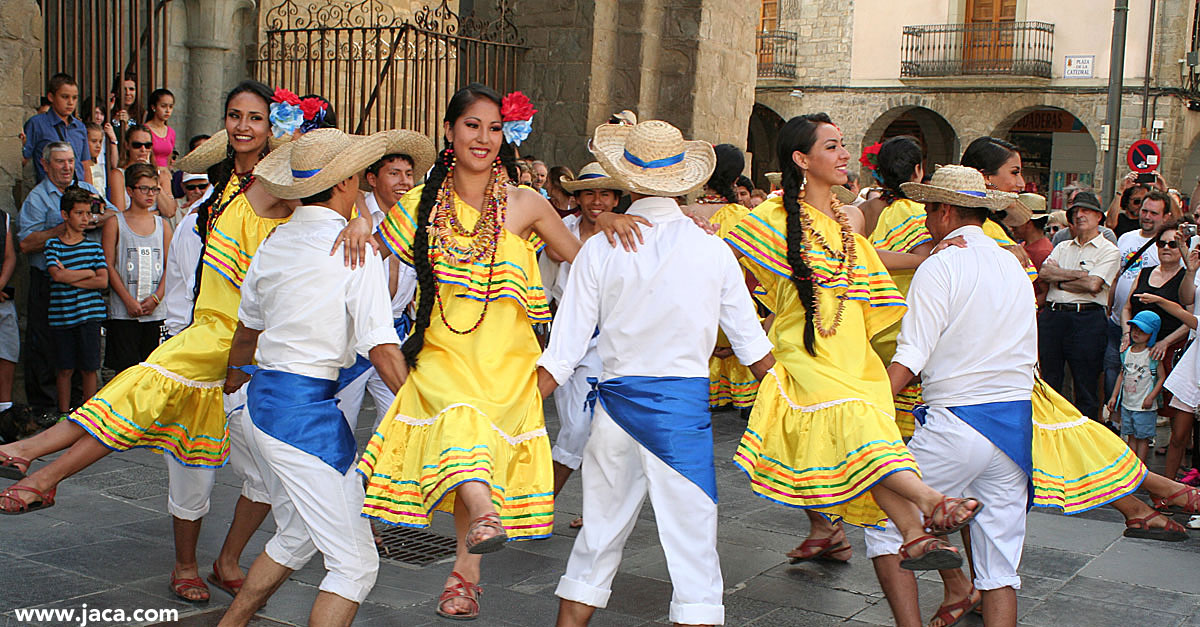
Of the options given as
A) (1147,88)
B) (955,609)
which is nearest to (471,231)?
(955,609)

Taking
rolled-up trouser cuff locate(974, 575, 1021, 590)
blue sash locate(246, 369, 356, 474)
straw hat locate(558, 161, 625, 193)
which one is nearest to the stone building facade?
straw hat locate(558, 161, 625, 193)

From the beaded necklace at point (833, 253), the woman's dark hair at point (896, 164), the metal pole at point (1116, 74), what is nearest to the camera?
the beaded necklace at point (833, 253)

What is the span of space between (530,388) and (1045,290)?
6.42 meters

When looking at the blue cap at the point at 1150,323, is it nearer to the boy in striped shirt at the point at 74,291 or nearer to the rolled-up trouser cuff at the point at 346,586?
the rolled-up trouser cuff at the point at 346,586

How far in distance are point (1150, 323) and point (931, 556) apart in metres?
5.53

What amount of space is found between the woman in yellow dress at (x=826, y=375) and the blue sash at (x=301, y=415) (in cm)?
137

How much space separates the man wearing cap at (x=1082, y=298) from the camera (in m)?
9.05

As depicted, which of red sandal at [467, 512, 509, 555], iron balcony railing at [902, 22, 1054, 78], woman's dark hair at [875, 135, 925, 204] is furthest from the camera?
iron balcony railing at [902, 22, 1054, 78]

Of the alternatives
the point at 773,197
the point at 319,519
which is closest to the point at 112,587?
the point at 319,519

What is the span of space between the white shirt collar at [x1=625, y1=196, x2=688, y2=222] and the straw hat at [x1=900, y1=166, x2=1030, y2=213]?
107 centimetres

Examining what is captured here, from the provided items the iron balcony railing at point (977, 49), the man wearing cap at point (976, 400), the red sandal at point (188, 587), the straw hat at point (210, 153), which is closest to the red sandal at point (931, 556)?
the man wearing cap at point (976, 400)

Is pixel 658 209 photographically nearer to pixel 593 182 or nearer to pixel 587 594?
pixel 593 182

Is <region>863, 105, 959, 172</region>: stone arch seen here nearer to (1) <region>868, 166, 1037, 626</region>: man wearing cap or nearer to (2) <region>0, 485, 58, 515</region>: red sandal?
(1) <region>868, 166, 1037, 626</region>: man wearing cap

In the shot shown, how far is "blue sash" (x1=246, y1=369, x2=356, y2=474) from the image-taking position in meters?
3.83
